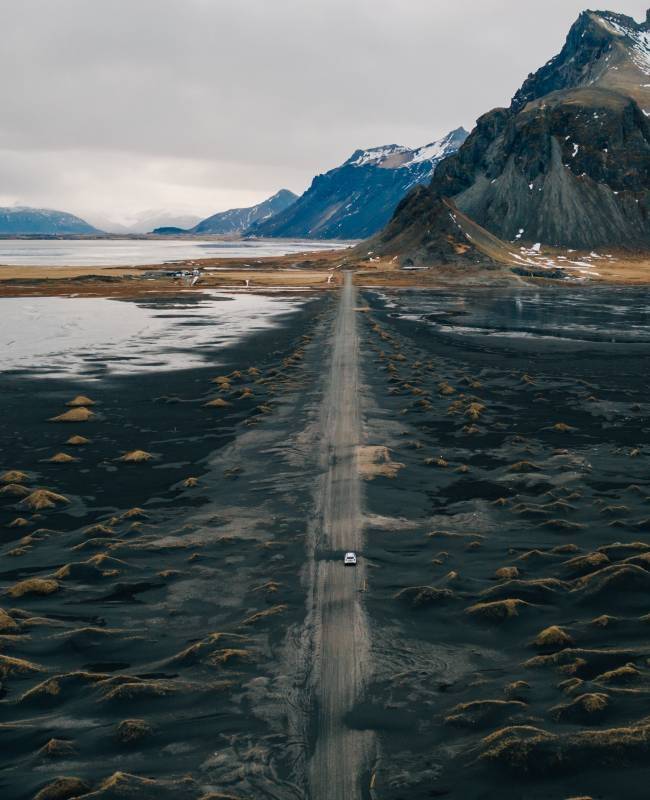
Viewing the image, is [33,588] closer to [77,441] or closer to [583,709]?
[583,709]

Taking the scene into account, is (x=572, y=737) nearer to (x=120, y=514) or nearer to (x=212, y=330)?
(x=120, y=514)

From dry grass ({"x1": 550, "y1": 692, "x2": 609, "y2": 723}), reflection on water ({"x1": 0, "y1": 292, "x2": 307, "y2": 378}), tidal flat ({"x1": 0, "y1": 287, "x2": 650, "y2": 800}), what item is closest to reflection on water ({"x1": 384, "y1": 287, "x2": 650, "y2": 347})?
reflection on water ({"x1": 0, "y1": 292, "x2": 307, "y2": 378})

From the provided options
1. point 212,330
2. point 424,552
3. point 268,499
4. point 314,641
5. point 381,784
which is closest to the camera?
point 381,784

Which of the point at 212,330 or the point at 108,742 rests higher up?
the point at 212,330

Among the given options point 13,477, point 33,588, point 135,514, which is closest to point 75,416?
point 13,477

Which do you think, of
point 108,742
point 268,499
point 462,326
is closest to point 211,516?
point 268,499

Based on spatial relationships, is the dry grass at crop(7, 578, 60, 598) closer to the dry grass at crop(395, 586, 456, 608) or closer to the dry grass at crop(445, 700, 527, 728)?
the dry grass at crop(395, 586, 456, 608)
